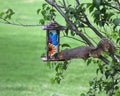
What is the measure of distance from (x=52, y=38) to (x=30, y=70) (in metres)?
5.16

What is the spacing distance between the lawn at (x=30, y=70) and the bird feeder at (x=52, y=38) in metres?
2.99

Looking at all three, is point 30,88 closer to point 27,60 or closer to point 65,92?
point 65,92

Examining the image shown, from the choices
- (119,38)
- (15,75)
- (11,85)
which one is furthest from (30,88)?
(119,38)

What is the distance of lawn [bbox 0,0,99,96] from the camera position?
684 centimetres

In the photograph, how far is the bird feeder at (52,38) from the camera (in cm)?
293

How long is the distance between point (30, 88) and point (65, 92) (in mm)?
524

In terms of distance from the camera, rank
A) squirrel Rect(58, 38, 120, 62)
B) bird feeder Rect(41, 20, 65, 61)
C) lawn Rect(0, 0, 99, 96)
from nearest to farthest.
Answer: squirrel Rect(58, 38, 120, 62)
bird feeder Rect(41, 20, 65, 61)
lawn Rect(0, 0, 99, 96)

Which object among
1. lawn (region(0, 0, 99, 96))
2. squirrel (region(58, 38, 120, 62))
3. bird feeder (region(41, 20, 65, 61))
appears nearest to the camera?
squirrel (region(58, 38, 120, 62))

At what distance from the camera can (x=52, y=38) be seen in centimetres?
299

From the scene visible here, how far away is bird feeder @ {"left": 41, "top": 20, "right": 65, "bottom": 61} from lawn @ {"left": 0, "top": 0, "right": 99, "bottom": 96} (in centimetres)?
299

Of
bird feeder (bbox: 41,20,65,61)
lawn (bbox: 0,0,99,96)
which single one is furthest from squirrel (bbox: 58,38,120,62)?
lawn (bbox: 0,0,99,96)

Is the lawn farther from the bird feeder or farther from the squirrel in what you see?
the squirrel

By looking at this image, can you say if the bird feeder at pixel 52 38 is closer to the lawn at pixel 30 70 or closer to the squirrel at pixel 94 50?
the squirrel at pixel 94 50

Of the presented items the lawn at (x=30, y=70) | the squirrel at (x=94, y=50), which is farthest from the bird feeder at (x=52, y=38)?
→ the lawn at (x=30, y=70)
